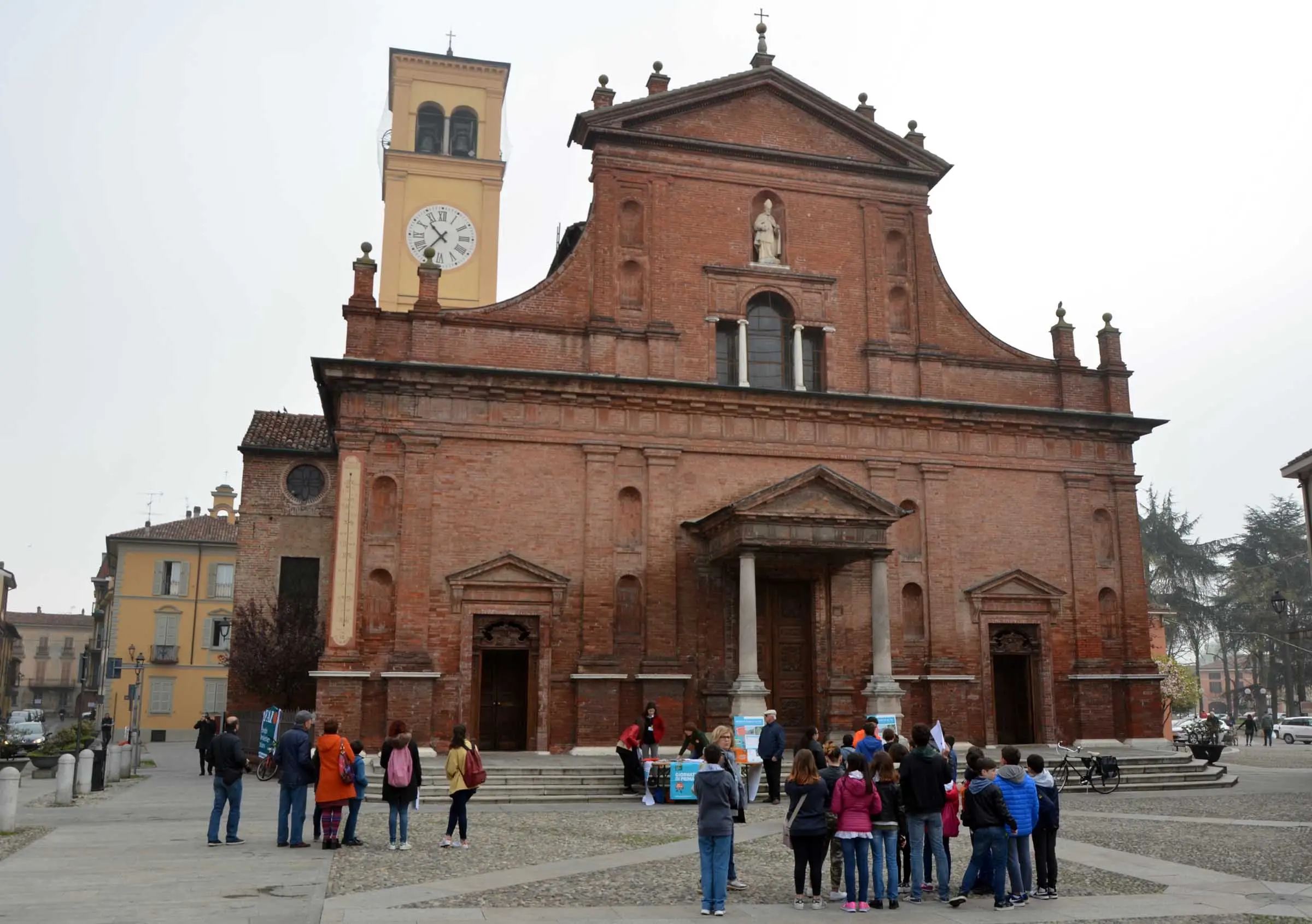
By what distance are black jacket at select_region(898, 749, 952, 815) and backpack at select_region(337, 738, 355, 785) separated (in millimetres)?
6476

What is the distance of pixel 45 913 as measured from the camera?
918 cm

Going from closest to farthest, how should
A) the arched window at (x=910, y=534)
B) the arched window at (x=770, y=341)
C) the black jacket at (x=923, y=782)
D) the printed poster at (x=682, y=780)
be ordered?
1. the black jacket at (x=923, y=782)
2. the printed poster at (x=682, y=780)
3. the arched window at (x=910, y=534)
4. the arched window at (x=770, y=341)

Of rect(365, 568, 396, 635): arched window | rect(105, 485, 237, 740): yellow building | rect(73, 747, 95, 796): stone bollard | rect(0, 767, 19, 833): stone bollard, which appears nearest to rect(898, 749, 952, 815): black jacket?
rect(0, 767, 19, 833): stone bollard

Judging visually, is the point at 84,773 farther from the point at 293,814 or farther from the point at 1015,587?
the point at 1015,587

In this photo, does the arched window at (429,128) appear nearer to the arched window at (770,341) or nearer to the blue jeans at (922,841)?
the arched window at (770,341)

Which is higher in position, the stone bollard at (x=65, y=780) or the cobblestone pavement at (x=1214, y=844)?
the stone bollard at (x=65, y=780)

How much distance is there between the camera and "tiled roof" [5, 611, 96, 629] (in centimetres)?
10275

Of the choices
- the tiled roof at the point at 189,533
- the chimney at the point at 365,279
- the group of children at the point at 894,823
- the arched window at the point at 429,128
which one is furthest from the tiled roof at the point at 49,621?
the group of children at the point at 894,823

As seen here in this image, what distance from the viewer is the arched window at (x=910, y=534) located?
83.4 feet

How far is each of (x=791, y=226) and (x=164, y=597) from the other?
39.3m

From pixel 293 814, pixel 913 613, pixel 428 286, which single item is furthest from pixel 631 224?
pixel 293 814

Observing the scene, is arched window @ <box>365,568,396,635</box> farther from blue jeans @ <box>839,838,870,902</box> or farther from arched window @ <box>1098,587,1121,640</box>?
arched window @ <box>1098,587,1121,640</box>

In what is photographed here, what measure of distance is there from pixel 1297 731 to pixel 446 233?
41.8 m

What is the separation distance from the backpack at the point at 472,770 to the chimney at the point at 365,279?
1326 cm
